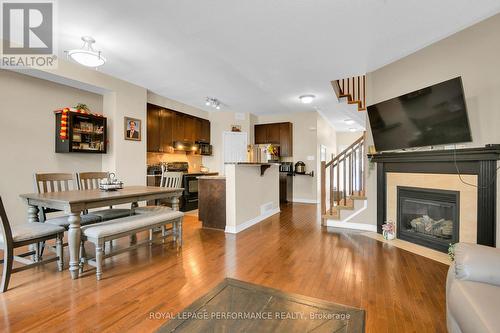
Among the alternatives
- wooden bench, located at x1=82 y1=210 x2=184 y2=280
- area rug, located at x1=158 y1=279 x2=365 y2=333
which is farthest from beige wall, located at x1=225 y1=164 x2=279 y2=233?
area rug, located at x1=158 y1=279 x2=365 y2=333

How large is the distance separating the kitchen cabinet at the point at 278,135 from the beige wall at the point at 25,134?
4.89m

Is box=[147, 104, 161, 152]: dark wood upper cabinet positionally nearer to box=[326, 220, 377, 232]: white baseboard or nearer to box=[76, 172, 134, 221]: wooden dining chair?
box=[76, 172, 134, 221]: wooden dining chair

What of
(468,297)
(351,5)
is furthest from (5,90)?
(468,297)

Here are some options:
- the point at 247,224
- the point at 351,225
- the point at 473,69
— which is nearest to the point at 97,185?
the point at 247,224

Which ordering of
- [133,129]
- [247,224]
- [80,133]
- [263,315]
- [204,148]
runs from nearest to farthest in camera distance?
[263,315]
[80,133]
[247,224]
[133,129]
[204,148]

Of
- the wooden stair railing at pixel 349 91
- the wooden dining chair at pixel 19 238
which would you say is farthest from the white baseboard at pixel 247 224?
the wooden stair railing at pixel 349 91

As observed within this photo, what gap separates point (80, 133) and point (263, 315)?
430 centimetres

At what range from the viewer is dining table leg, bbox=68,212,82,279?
2256 millimetres

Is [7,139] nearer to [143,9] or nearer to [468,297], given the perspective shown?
[143,9]

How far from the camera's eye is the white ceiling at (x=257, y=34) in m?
2.41

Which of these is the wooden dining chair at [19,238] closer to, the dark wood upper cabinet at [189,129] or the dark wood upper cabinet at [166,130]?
the dark wood upper cabinet at [166,130]

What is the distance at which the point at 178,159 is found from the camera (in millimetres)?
6441

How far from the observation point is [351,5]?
2.38 m

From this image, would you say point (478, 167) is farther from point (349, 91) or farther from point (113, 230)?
point (113, 230)
